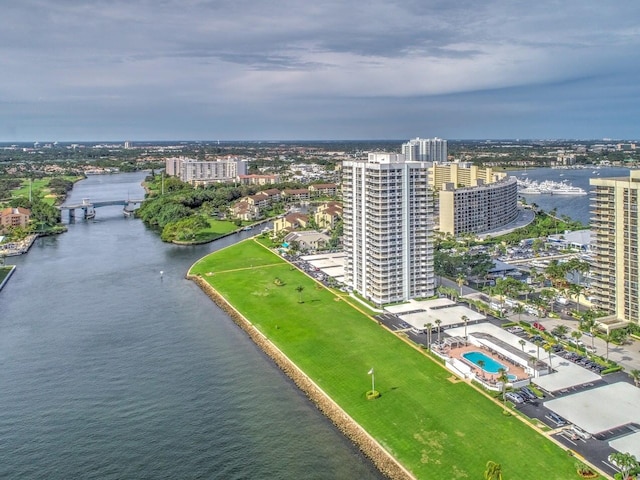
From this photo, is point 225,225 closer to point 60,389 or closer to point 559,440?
point 60,389

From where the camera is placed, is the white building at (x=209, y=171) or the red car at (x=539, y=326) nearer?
the red car at (x=539, y=326)

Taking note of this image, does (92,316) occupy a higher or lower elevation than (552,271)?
lower

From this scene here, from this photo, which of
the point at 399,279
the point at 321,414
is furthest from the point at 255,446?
the point at 399,279

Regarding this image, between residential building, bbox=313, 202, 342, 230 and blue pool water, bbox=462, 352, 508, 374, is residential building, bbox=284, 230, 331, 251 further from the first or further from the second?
blue pool water, bbox=462, 352, 508, 374

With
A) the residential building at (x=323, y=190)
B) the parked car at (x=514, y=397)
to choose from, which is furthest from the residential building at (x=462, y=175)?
the parked car at (x=514, y=397)

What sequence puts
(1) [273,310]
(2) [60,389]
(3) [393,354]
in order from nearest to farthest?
(2) [60,389], (3) [393,354], (1) [273,310]

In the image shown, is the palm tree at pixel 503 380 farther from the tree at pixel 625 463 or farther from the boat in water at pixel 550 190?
the boat in water at pixel 550 190

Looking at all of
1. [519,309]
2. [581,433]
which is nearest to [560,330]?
[519,309]
